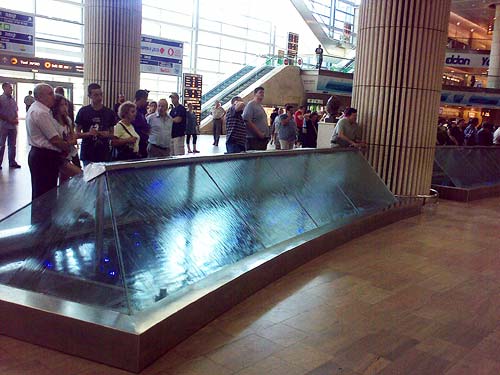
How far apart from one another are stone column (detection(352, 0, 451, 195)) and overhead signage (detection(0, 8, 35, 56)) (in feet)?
40.3

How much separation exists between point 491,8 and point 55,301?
3911 cm

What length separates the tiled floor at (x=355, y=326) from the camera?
310 centimetres

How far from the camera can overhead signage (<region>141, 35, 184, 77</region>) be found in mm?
19469

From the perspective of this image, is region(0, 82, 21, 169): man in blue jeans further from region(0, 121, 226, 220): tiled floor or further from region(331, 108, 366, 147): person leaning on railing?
region(331, 108, 366, 147): person leaning on railing

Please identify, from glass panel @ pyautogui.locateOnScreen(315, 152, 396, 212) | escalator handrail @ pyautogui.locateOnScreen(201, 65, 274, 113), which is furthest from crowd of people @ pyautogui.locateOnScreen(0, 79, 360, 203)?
escalator handrail @ pyautogui.locateOnScreen(201, 65, 274, 113)

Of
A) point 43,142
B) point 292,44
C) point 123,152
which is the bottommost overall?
point 123,152

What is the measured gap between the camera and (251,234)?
4816mm

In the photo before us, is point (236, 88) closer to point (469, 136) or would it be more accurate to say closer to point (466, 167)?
point (469, 136)

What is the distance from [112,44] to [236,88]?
61.6 feet

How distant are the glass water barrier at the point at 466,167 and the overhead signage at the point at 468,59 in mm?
25601

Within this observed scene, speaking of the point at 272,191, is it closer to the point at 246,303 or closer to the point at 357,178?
the point at 246,303

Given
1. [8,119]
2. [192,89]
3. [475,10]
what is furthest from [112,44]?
[475,10]

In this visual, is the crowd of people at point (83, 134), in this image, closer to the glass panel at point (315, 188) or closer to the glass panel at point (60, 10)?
the glass panel at point (315, 188)

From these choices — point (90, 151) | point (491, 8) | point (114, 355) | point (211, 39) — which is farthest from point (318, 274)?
point (491, 8)
